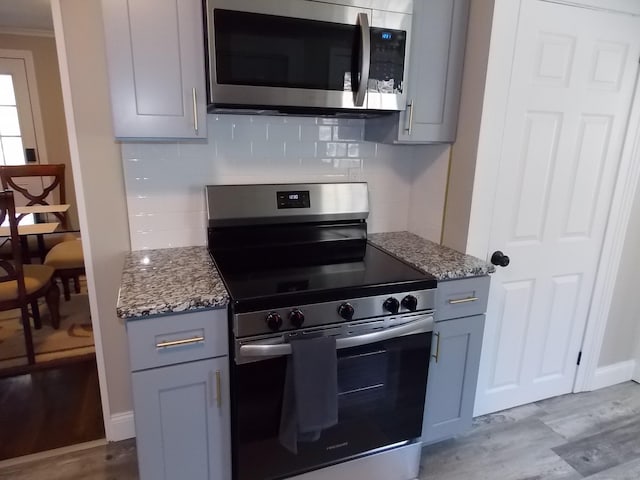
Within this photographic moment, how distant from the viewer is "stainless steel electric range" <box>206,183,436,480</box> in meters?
1.43

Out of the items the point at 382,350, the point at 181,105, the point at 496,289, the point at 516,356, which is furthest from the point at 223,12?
the point at 516,356

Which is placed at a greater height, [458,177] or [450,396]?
[458,177]

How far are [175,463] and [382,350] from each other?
83cm

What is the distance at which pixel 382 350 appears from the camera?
161cm

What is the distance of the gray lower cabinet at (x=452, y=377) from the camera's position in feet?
5.85

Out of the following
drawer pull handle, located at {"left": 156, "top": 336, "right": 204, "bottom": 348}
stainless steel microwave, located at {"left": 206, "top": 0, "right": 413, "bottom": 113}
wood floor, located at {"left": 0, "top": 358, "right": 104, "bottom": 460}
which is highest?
stainless steel microwave, located at {"left": 206, "top": 0, "right": 413, "bottom": 113}

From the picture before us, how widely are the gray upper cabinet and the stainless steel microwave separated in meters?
0.09

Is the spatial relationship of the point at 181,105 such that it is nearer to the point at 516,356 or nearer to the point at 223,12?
the point at 223,12

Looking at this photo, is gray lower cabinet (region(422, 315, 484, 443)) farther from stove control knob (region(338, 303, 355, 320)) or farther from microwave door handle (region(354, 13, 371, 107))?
microwave door handle (region(354, 13, 371, 107))

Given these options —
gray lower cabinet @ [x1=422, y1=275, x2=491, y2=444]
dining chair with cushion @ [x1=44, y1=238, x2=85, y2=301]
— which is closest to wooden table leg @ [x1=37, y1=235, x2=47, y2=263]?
dining chair with cushion @ [x1=44, y1=238, x2=85, y2=301]

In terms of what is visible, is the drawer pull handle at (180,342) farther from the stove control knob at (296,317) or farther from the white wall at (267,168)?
the white wall at (267,168)

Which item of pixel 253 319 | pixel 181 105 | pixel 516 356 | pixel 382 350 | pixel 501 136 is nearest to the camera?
pixel 253 319

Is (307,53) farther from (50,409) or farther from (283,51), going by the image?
(50,409)

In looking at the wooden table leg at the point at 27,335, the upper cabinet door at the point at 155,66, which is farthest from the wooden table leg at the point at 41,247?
the upper cabinet door at the point at 155,66
